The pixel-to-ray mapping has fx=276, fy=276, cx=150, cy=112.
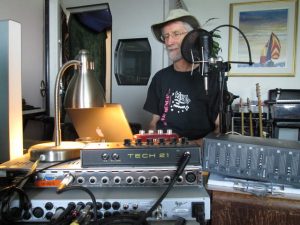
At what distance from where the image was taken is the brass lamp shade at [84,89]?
734 millimetres

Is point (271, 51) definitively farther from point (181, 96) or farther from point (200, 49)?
point (200, 49)

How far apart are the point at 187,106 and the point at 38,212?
1097 mm

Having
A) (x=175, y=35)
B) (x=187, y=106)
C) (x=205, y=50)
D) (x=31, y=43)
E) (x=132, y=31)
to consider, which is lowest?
(x=187, y=106)

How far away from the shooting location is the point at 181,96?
1613 mm

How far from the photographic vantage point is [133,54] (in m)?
2.73

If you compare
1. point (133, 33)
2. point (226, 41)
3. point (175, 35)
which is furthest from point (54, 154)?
point (226, 41)

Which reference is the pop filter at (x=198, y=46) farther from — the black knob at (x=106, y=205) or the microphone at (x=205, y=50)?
the black knob at (x=106, y=205)

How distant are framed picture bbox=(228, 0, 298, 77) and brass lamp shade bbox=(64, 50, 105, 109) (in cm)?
264

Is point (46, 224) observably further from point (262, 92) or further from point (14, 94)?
point (262, 92)

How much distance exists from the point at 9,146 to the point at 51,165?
194 millimetres

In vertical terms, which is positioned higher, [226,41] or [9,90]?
[226,41]

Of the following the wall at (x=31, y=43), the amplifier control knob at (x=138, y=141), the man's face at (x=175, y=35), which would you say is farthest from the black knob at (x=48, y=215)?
the wall at (x=31, y=43)

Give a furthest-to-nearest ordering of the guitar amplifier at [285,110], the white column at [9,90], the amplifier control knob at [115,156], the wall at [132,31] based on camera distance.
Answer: the guitar amplifier at [285,110] → the wall at [132,31] → the white column at [9,90] → the amplifier control knob at [115,156]

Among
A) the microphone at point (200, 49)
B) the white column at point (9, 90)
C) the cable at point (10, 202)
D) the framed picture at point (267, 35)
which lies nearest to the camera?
the cable at point (10, 202)
